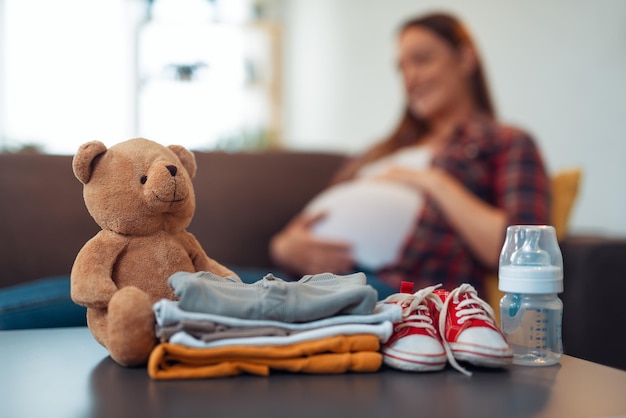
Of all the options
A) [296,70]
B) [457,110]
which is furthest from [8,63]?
[457,110]

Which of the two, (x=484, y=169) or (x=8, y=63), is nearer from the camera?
(x=484, y=169)

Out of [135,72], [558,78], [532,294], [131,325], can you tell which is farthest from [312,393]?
[135,72]

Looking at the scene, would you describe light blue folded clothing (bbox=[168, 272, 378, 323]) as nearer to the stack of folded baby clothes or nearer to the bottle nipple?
the stack of folded baby clothes

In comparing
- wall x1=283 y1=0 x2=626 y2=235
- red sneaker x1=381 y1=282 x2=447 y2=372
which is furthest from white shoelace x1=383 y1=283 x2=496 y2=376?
wall x1=283 y1=0 x2=626 y2=235

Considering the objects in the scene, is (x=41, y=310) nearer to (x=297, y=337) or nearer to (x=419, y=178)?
(x=297, y=337)

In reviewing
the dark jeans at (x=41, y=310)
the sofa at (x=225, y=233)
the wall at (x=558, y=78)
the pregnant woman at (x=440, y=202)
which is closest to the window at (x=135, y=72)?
the wall at (x=558, y=78)

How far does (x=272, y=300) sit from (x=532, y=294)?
0.92 ft

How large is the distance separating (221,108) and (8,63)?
1.45 metres

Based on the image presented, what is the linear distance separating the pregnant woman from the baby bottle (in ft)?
2.35

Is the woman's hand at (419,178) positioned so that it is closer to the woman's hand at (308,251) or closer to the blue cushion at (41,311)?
the woman's hand at (308,251)

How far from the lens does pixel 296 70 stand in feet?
15.9

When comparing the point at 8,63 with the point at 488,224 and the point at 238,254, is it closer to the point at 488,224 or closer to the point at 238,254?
the point at 238,254

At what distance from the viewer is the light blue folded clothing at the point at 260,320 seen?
61 centimetres

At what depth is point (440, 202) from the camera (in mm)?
1629
